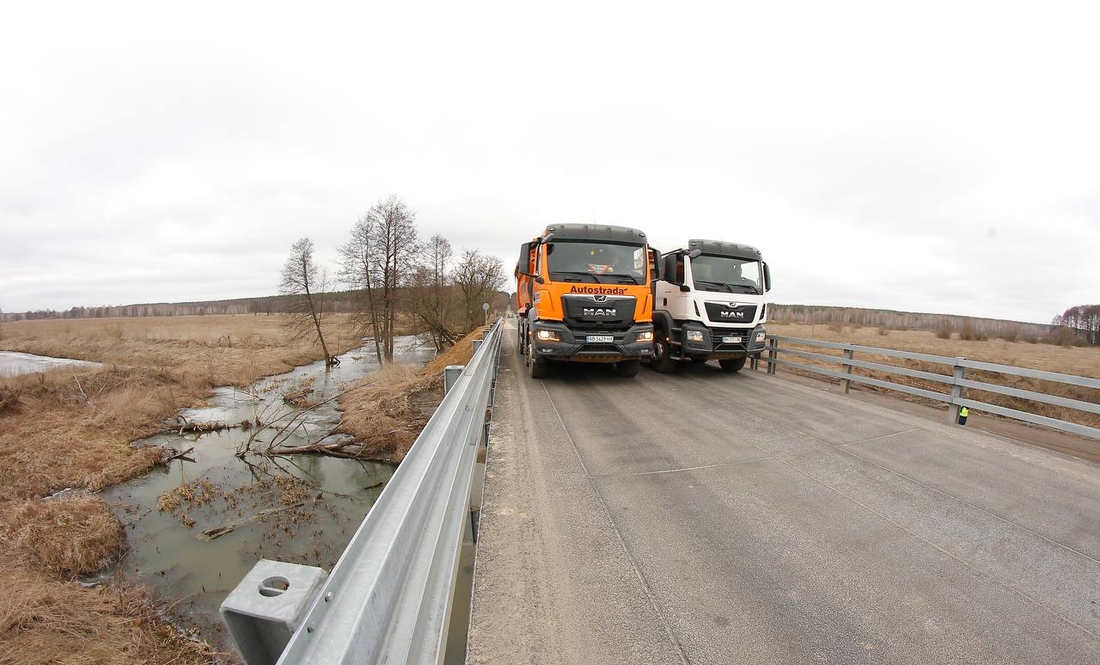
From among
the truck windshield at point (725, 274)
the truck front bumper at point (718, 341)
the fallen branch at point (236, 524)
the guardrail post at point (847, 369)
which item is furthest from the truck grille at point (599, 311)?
the fallen branch at point (236, 524)

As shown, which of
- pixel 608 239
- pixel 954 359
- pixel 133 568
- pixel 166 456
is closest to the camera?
pixel 133 568

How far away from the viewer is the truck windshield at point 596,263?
28.7 feet

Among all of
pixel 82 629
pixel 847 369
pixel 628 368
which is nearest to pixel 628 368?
pixel 628 368

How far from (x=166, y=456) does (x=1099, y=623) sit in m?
15.0

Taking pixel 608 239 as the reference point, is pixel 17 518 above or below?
below

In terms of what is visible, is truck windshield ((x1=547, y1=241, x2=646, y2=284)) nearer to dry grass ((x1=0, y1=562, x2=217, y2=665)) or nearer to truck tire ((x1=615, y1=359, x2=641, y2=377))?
truck tire ((x1=615, y1=359, x2=641, y2=377))

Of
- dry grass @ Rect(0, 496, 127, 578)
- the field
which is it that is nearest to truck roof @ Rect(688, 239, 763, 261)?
the field

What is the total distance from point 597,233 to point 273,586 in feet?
28.1

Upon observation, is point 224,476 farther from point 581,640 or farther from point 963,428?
point 963,428

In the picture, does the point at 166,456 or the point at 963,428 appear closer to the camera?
the point at 963,428

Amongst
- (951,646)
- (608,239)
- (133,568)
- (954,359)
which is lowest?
(133,568)

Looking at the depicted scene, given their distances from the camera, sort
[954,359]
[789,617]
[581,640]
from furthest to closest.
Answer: [954,359]
[789,617]
[581,640]

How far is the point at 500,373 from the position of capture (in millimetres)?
11195

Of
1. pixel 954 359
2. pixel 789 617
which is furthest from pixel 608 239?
pixel 789 617
